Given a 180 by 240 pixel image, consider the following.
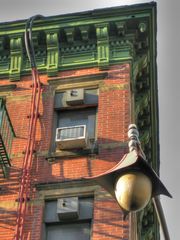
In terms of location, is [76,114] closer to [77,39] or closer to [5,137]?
[5,137]

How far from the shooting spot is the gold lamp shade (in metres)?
8.16

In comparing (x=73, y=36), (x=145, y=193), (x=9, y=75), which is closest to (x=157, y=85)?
(x=73, y=36)

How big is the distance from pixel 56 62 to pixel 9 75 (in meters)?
1.42

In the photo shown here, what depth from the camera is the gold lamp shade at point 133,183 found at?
8.16 m

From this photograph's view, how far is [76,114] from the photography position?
1948 cm

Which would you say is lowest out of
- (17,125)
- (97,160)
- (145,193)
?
→ (145,193)

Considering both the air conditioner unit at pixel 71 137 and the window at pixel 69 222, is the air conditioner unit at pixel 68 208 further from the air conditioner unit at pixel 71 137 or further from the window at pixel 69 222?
the air conditioner unit at pixel 71 137

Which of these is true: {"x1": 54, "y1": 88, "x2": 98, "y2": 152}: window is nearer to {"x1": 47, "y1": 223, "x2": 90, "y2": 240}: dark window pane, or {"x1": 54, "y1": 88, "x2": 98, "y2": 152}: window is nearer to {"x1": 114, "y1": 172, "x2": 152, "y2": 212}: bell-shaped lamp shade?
{"x1": 47, "y1": 223, "x2": 90, "y2": 240}: dark window pane

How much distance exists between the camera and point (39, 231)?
642 inches

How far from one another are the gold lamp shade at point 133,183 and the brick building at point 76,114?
7387 mm

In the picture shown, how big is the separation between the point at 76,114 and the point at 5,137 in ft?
7.46

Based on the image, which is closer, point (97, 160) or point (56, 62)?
point (97, 160)

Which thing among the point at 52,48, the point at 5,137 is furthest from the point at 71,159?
the point at 52,48

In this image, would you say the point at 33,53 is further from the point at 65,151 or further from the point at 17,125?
the point at 65,151
